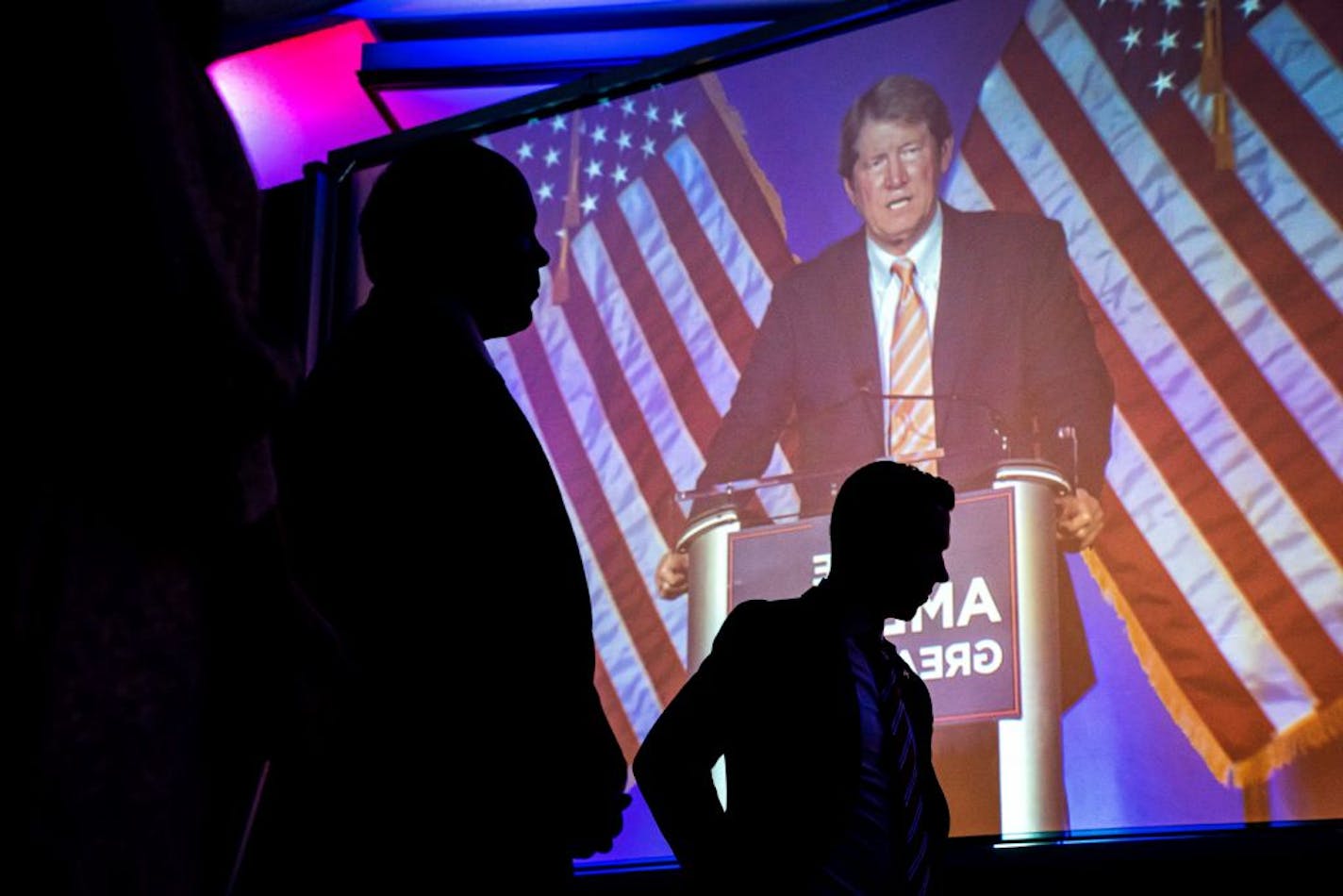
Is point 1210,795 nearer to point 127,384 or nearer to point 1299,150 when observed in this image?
point 1299,150

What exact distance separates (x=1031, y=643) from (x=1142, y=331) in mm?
761

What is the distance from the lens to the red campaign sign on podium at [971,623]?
2.98 metres

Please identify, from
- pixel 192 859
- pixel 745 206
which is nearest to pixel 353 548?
pixel 192 859

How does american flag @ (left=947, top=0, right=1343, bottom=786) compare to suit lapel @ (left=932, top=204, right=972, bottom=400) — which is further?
suit lapel @ (left=932, top=204, right=972, bottom=400)

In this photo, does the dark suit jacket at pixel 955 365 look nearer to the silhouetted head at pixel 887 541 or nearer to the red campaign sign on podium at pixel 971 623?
the red campaign sign on podium at pixel 971 623

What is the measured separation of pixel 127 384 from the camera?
1.96ft

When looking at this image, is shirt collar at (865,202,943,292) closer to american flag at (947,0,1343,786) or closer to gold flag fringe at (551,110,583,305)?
american flag at (947,0,1343,786)

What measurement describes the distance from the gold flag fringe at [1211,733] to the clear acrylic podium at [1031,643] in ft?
0.47

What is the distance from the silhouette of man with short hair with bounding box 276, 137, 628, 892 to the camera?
89cm

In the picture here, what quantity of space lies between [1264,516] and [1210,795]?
Result: 22.9 inches

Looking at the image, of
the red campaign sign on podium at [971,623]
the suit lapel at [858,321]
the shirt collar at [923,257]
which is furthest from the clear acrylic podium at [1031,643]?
the shirt collar at [923,257]

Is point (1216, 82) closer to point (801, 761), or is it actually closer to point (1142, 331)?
point (1142, 331)

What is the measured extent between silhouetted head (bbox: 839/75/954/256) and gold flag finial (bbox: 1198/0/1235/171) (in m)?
0.63

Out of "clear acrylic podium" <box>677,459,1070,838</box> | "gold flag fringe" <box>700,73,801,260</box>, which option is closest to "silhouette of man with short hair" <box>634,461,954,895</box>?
"clear acrylic podium" <box>677,459,1070,838</box>
